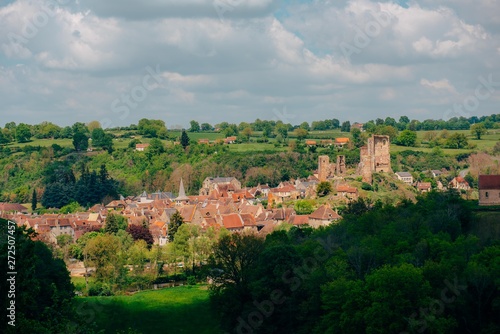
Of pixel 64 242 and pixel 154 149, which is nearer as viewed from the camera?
pixel 64 242

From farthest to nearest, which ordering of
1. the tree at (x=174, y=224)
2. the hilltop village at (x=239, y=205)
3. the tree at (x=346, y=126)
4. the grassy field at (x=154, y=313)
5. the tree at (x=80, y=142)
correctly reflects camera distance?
the tree at (x=346, y=126) < the tree at (x=80, y=142) < the hilltop village at (x=239, y=205) < the tree at (x=174, y=224) < the grassy field at (x=154, y=313)

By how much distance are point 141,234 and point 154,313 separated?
27.1 metres

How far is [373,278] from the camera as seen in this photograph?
109 feet

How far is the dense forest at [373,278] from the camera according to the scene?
1249 inches

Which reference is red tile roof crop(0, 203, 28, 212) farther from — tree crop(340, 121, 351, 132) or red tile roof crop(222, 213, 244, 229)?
tree crop(340, 121, 351, 132)

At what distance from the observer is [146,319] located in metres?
46.1

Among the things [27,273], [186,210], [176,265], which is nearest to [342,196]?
[186,210]

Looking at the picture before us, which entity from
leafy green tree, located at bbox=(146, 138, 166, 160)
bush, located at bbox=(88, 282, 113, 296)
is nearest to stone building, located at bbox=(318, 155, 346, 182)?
leafy green tree, located at bbox=(146, 138, 166, 160)

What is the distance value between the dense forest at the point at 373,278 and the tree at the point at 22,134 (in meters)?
113

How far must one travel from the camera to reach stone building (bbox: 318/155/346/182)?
99250mm

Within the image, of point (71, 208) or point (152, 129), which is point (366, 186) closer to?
point (71, 208)

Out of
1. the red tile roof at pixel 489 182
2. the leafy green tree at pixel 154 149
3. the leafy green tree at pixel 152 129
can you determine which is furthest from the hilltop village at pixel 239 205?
the leafy green tree at pixel 152 129

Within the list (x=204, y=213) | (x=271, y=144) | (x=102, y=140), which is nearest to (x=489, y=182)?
(x=204, y=213)

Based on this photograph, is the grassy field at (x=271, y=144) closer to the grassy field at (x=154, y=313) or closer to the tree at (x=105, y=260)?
the tree at (x=105, y=260)
